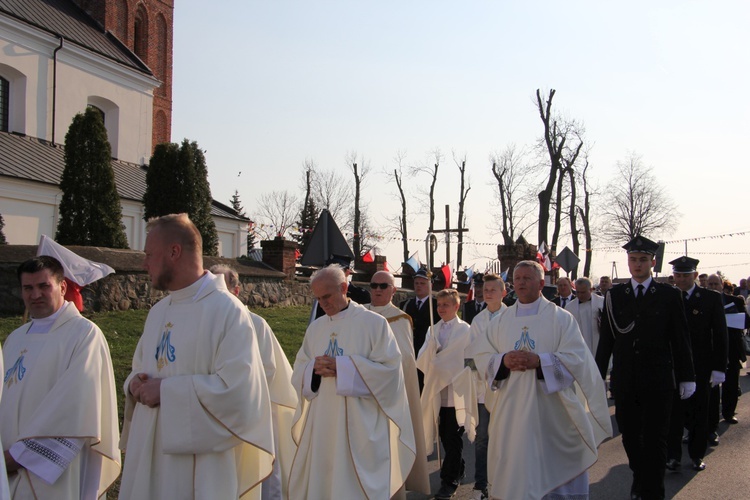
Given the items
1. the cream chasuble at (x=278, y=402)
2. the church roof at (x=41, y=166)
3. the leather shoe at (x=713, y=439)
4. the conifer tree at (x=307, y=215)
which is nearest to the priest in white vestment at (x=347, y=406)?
the cream chasuble at (x=278, y=402)

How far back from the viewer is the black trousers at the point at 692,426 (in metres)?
8.09

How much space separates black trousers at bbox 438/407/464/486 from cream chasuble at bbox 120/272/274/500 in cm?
341

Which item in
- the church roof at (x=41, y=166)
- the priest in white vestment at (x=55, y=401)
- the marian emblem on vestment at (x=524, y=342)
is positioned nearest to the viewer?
the priest in white vestment at (x=55, y=401)

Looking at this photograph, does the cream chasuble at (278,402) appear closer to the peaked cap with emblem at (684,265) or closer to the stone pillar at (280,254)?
the peaked cap with emblem at (684,265)

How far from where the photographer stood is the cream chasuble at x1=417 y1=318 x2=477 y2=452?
7652mm

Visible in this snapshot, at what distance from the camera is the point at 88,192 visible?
58.2ft

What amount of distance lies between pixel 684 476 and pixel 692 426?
0.63 metres

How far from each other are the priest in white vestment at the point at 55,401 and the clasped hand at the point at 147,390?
1.95 feet

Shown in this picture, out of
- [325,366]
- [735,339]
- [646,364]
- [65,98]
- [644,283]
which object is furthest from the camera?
[65,98]

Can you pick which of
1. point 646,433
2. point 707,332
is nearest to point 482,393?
point 646,433

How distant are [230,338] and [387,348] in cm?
204

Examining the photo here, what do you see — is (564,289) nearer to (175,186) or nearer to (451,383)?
(451,383)

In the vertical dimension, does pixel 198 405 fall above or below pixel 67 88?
below

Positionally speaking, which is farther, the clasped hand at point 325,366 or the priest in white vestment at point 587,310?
the priest in white vestment at point 587,310
